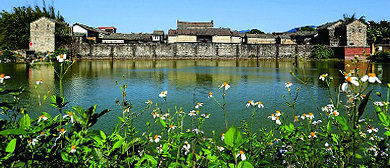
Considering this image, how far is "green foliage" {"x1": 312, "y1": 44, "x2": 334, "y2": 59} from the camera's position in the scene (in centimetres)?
3912

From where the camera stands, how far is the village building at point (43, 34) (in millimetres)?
34938

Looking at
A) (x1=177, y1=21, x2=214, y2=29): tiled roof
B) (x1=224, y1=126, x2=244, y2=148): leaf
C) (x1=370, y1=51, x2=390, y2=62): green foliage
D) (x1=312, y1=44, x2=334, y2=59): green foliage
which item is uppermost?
(x1=177, y1=21, x2=214, y2=29): tiled roof

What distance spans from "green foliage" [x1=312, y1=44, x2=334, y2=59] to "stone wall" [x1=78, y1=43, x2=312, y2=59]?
3.96 ft

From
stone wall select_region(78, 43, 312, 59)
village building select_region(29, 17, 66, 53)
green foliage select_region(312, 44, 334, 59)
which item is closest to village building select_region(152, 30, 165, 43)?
stone wall select_region(78, 43, 312, 59)

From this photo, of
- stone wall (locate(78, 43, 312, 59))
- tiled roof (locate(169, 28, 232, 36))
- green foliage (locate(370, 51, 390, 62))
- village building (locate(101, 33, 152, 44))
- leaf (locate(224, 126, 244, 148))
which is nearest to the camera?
leaf (locate(224, 126, 244, 148))

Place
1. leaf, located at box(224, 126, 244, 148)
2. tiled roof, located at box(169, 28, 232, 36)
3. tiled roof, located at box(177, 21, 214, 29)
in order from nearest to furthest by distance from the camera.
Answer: leaf, located at box(224, 126, 244, 148), tiled roof, located at box(169, 28, 232, 36), tiled roof, located at box(177, 21, 214, 29)

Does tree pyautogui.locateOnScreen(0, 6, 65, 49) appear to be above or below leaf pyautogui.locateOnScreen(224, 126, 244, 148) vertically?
above

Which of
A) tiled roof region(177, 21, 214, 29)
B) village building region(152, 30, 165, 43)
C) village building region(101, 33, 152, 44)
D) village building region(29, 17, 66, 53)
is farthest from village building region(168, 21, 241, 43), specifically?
village building region(29, 17, 66, 53)

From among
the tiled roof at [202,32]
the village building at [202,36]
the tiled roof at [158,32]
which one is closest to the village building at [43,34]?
the village building at [202,36]

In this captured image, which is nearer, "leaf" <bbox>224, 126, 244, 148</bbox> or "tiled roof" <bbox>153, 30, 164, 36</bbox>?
"leaf" <bbox>224, 126, 244, 148</bbox>

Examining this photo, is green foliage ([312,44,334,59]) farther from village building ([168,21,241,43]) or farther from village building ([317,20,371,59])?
village building ([168,21,241,43])

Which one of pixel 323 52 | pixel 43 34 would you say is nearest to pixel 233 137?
pixel 43 34

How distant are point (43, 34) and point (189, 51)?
56.4ft

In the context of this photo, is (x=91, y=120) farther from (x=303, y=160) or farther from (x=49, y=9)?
(x=49, y=9)
